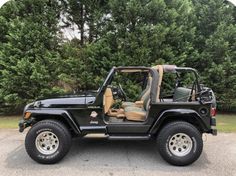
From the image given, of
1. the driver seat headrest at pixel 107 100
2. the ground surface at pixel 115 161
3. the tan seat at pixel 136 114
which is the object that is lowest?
the ground surface at pixel 115 161

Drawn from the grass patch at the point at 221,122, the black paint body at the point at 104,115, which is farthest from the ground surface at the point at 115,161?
the grass patch at the point at 221,122

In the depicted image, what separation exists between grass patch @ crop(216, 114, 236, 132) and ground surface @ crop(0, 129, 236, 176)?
97cm

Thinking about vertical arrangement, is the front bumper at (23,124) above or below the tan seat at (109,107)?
below

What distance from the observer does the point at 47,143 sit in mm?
4207

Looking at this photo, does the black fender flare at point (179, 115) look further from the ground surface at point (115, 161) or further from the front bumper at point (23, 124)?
the front bumper at point (23, 124)

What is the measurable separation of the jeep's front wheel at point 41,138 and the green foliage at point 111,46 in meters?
3.61

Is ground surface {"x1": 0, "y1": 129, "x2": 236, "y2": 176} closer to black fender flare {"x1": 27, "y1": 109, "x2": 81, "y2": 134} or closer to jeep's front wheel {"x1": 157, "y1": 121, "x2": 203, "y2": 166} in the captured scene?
jeep's front wheel {"x1": 157, "y1": 121, "x2": 203, "y2": 166}

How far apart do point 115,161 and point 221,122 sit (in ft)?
14.4

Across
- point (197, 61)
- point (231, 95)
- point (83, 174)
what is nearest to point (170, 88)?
point (197, 61)

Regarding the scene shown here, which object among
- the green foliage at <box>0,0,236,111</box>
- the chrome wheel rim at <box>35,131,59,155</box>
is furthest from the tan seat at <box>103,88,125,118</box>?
the green foliage at <box>0,0,236,111</box>

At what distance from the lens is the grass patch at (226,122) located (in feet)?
20.9

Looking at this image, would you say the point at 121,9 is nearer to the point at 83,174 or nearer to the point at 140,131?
the point at 140,131

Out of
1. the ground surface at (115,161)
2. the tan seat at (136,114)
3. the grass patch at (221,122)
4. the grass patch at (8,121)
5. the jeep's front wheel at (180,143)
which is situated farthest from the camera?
the grass patch at (8,121)

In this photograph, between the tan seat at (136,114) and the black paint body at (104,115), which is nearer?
the black paint body at (104,115)
